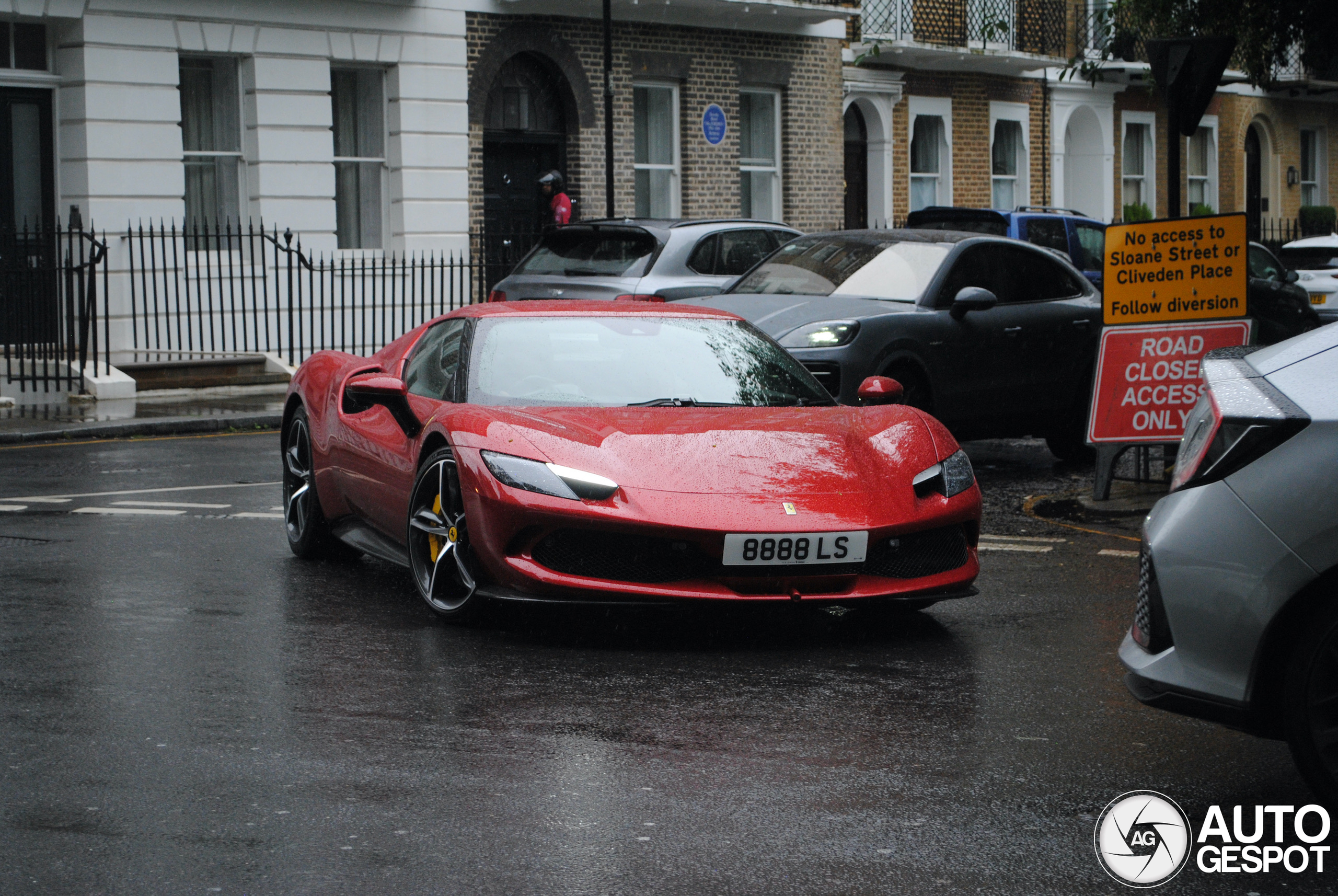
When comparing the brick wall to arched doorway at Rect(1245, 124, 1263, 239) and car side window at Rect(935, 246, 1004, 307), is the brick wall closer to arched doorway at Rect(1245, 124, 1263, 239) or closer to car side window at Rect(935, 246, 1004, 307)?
car side window at Rect(935, 246, 1004, 307)

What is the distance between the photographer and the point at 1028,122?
108 feet

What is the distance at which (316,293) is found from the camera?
856 inches

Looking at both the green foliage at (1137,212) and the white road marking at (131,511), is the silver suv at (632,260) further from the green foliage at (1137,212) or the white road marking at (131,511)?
the green foliage at (1137,212)

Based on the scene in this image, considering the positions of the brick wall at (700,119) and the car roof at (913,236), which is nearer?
the car roof at (913,236)

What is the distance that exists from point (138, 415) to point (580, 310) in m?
9.12

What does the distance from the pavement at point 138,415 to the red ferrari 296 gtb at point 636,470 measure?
7.32 m

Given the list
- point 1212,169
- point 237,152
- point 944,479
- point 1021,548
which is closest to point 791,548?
point 944,479

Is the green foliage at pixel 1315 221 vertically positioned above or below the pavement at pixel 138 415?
above

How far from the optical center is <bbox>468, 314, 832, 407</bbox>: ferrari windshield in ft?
24.4

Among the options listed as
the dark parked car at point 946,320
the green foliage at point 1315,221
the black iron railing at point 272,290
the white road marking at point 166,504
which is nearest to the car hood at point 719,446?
the white road marking at point 166,504

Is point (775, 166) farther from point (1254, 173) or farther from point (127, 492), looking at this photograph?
point (127, 492)

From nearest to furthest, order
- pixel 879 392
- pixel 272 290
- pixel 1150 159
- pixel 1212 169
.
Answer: pixel 879 392
pixel 272 290
pixel 1150 159
pixel 1212 169

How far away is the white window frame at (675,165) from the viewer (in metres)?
25.8

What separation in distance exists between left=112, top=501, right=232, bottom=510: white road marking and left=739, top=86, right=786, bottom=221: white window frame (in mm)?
17586
